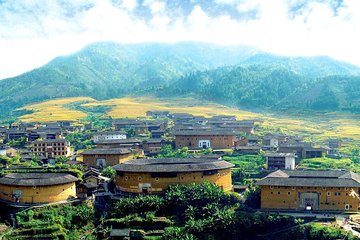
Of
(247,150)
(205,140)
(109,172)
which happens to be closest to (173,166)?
(109,172)

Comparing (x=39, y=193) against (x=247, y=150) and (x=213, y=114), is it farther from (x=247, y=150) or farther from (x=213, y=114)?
(x=213, y=114)

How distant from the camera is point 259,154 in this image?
236ft

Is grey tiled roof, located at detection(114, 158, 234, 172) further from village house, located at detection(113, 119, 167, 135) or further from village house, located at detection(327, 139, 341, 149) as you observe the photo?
village house, located at detection(113, 119, 167, 135)

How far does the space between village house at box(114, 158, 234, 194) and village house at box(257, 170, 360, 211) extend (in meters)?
6.13

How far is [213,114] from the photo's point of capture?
128m

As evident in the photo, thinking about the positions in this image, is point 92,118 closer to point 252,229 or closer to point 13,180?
point 13,180

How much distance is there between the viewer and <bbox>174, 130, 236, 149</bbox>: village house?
80000 millimetres

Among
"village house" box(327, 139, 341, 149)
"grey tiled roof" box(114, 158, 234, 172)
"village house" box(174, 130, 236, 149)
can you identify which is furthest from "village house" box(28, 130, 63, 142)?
"village house" box(327, 139, 341, 149)

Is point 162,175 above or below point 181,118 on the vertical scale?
below

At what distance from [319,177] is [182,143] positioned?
34091 millimetres

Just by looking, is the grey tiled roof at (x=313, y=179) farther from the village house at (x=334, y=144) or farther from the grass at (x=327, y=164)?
the village house at (x=334, y=144)

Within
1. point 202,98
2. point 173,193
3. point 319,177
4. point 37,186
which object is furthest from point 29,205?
point 202,98

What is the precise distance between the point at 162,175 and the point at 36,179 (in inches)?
503

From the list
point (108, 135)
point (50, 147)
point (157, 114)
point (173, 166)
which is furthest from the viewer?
point (157, 114)
